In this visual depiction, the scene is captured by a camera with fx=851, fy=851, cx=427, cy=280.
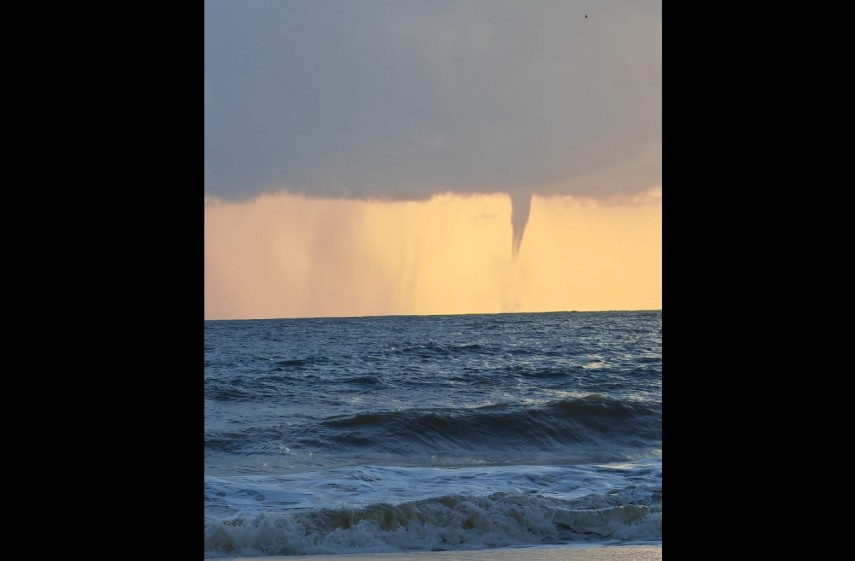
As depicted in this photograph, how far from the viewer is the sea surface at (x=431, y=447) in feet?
18.1

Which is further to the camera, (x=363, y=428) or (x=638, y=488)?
(x=363, y=428)

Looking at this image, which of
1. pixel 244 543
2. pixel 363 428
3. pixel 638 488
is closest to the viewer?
pixel 244 543

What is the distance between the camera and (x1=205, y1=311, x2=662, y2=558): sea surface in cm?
550

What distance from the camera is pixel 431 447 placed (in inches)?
377
